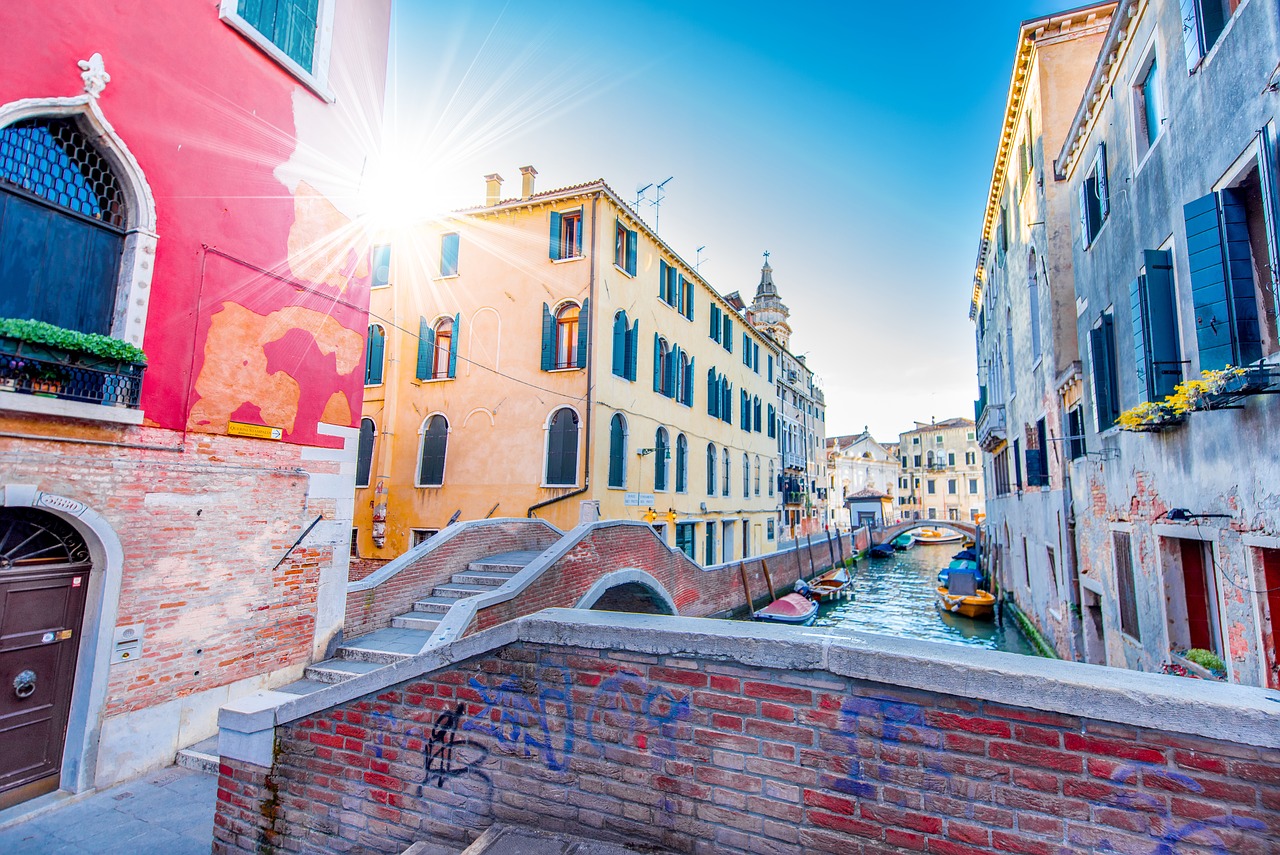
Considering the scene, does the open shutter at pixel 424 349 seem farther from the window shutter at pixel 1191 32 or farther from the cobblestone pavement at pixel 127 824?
the window shutter at pixel 1191 32

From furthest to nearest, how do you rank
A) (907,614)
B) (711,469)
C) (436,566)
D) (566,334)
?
(907,614), (711,469), (566,334), (436,566)

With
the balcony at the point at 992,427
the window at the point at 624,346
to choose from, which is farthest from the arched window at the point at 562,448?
the balcony at the point at 992,427

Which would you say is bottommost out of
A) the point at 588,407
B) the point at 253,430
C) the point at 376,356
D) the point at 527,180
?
the point at 253,430

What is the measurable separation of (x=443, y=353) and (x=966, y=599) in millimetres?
18539

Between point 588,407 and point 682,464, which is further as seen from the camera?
point 682,464

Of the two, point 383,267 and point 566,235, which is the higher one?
point 566,235

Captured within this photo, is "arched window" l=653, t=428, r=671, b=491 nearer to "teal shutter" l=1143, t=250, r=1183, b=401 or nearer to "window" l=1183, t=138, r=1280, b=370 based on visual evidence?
"teal shutter" l=1143, t=250, r=1183, b=401

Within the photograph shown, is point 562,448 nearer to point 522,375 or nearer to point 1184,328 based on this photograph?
point 522,375

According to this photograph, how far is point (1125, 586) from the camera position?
7.63 meters

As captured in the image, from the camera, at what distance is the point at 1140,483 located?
6.87 meters

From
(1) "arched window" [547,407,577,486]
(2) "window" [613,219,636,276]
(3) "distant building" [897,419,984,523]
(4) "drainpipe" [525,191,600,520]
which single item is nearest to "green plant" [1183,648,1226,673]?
(4) "drainpipe" [525,191,600,520]

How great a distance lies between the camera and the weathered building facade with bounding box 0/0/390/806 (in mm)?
5039

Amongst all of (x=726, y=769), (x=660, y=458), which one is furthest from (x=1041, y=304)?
(x=726, y=769)

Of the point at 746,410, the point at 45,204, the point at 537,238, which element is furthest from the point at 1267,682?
the point at 746,410
